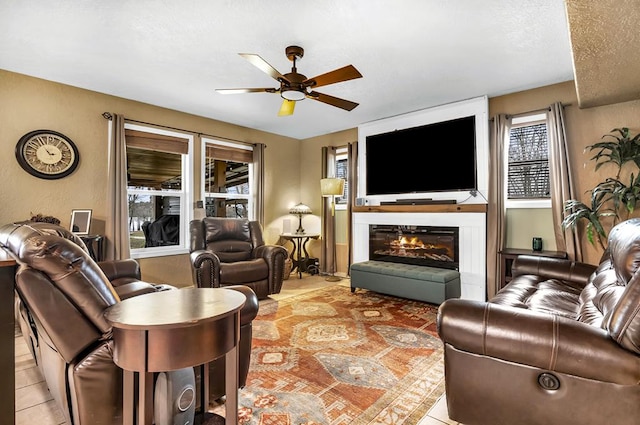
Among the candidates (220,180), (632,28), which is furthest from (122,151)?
(632,28)

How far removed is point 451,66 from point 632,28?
142 cm

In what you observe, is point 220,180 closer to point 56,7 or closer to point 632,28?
point 56,7

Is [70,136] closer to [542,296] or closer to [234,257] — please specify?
[234,257]

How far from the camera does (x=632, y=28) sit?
2.00 meters

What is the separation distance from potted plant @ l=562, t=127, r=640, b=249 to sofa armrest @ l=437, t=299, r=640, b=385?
7.59ft

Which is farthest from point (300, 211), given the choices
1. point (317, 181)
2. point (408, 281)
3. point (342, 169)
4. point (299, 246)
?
point (408, 281)

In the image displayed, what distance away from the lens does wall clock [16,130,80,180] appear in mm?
3431

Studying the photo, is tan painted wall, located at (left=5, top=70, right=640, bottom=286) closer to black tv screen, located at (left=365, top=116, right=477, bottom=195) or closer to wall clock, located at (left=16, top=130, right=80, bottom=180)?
wall clock, located at (left=16, top=130, right=80, bottom=180)

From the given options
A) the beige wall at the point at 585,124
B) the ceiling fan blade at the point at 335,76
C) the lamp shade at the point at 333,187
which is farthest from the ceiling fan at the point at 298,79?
the beige wall at the point at 585,124

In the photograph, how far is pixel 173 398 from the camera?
4.25ft

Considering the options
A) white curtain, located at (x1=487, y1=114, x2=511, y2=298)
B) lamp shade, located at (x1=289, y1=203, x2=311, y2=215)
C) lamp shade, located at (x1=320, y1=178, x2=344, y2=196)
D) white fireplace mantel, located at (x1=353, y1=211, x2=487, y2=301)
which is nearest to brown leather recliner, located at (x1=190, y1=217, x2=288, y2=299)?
lamp shade, located at (x1=289, y1=203, x2=311, y2=215)

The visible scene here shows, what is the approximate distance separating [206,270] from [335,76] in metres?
2.49

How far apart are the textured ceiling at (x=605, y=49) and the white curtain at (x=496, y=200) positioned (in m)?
0.79

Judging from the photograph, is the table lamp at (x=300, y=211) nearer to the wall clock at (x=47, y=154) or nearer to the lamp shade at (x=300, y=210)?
the lamp shade at (x=300, y=210)
